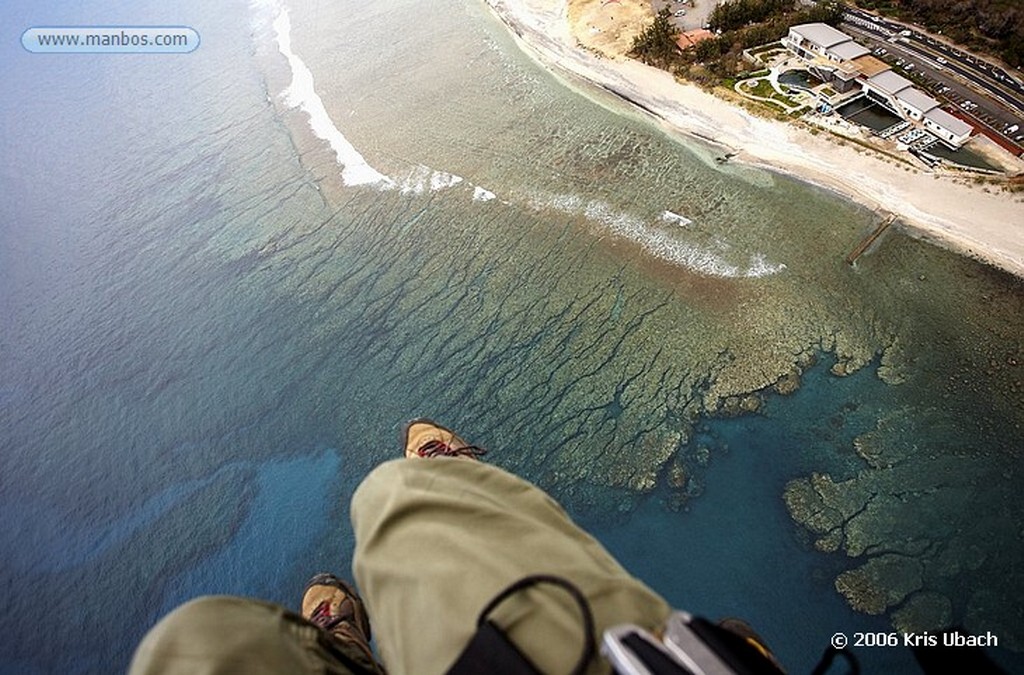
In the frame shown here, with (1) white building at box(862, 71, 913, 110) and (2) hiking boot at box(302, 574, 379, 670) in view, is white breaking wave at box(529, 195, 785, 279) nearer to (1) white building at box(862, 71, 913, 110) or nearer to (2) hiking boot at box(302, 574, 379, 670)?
(1) white building at box(862, 71, 913, 110)

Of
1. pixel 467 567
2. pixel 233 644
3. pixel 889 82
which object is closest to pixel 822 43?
pixel 889 82

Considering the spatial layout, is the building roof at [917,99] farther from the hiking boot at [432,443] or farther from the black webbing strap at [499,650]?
the black webbing strap at [499,650]

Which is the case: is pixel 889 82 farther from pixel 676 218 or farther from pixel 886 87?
pixel 676 218

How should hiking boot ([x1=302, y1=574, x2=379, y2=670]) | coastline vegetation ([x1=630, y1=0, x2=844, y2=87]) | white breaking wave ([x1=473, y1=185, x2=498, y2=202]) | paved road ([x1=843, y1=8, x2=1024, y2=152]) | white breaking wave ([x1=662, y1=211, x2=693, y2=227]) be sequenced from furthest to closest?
coastline vegetation ([x1=630, y1=0, x2=844, y2=87]) → white breaking wave ([x1=473, y1=185, x2=498, y2=202]) → paved road ([x1=843, y1=8, x2=1024, y2=152]) → white breaking wave ([x1=662, y1=211, x2=693, y2=227]) → hiking boot ([x1=302, y1=574, x2=379, y2=670])

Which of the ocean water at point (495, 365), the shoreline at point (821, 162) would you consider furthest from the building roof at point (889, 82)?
the ocean water at point (495, 365)

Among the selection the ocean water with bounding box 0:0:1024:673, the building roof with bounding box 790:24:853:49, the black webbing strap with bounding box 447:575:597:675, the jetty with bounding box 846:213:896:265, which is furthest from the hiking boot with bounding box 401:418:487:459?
the building roof with bounding box 790:24:853:49

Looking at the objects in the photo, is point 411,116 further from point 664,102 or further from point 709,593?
point 709,593
